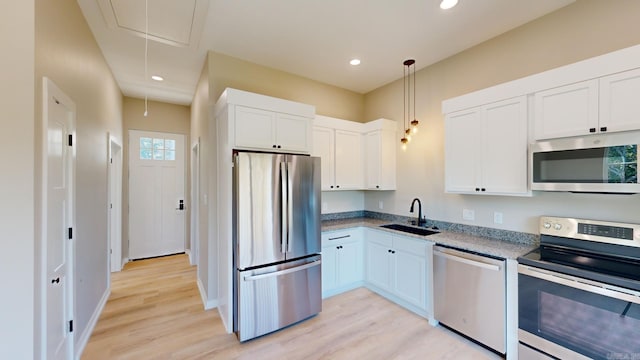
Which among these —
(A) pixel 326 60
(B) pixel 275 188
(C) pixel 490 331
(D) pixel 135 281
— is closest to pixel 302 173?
(B) pixel 275 188

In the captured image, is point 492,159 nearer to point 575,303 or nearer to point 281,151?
point 575,303

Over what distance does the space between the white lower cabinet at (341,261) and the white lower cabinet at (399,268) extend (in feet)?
0.44

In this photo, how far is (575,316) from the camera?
5.68ft

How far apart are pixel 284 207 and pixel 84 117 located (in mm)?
2214

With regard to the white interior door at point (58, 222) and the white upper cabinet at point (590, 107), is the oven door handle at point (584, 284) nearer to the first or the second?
the white upper cabinet at point (590, 107)

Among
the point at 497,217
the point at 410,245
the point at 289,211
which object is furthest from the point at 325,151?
the point at 497,217

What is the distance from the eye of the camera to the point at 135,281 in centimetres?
384

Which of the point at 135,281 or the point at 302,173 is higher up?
the point at 302,173

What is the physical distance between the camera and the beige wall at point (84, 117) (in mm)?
1651

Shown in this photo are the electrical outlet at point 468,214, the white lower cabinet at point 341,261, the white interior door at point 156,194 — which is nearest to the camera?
the electrical outlet at point 468,214

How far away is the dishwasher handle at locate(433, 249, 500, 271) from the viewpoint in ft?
7.06

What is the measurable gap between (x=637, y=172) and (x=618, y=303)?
876 mm


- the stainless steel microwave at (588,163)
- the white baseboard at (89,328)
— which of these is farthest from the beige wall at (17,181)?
the stainless steel microwave at (588,163)

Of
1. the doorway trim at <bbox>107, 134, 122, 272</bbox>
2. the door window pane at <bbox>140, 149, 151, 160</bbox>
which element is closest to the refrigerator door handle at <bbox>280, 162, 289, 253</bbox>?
the doorway trim at <bbox>107, 134, 122, 272</bbox>
